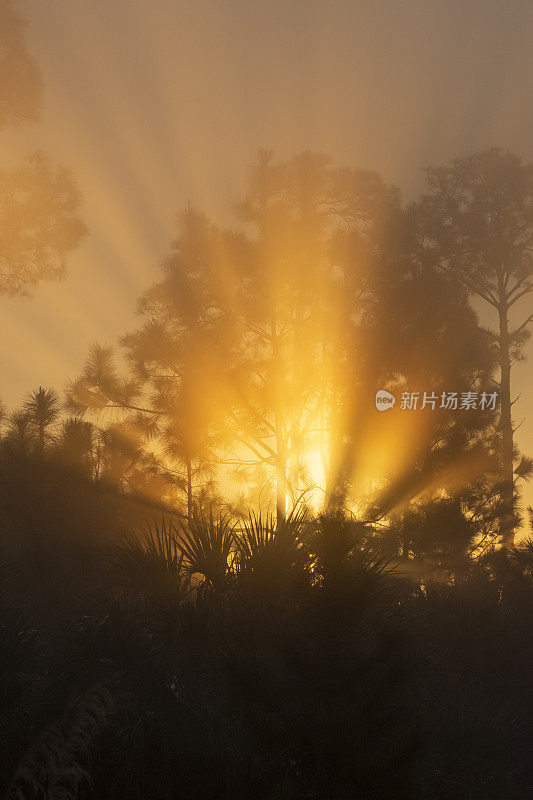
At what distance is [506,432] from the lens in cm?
1891

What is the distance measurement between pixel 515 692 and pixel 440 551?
6.35m

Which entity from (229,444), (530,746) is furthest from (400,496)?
(530,746)

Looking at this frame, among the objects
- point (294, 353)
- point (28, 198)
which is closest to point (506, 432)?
point (294, 353)

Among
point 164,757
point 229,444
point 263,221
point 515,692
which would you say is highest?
point 263,221

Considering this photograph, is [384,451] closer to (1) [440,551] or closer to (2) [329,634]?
(1) [440,551]

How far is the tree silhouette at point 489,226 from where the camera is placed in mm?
21406

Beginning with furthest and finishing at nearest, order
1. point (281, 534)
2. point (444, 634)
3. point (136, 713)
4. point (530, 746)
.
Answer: point (444, 634) < point (530, 746) < point (281, 534) < point (136, 713)

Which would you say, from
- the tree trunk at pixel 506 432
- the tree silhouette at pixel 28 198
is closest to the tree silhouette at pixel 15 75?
the tree silhouette at pixel 28 198

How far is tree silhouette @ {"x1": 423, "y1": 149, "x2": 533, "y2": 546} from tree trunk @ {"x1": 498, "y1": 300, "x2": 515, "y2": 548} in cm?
5

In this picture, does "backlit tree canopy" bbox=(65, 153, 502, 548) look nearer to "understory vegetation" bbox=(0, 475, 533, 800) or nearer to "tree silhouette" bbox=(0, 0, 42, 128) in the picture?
"tree silhouette" bbox=(0, 0, 42, 128)

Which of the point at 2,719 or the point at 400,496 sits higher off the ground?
the point at 400,496

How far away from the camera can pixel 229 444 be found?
17.2 meters

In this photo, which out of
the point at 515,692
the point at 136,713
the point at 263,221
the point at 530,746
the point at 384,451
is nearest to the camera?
the point at 136,713

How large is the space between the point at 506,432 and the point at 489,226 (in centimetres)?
707
